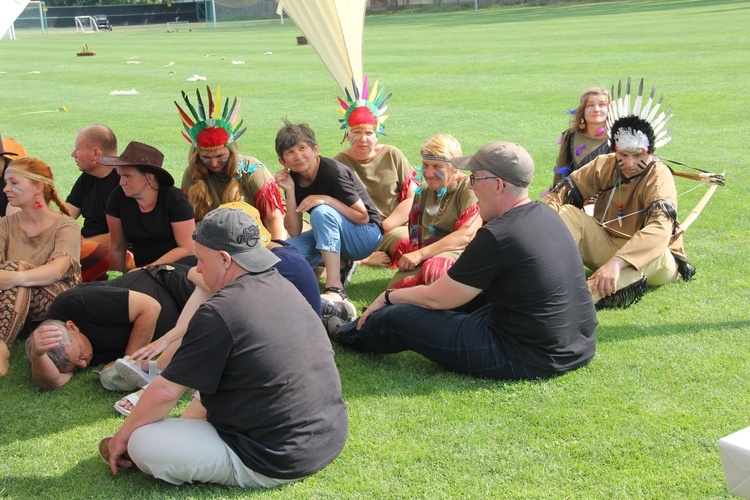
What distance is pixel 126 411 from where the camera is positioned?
4863 mm

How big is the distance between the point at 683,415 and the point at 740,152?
760 cm

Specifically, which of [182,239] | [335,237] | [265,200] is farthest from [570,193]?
[182,239]

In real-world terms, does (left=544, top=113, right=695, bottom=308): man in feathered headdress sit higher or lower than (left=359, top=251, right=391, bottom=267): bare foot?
higher

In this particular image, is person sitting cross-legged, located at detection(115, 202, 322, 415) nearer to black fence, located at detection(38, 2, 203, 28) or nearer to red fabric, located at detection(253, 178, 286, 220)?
red fabric, located at detection(253, 178, 286, 220)

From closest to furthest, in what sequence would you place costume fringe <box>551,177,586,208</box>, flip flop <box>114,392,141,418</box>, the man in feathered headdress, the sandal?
flip flop <box>114,392,141,418</box>, the man in feathered headdress, the sandal, costume fringe <box>551,177,586,208</box>

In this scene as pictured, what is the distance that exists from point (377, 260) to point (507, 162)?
3.03 metres

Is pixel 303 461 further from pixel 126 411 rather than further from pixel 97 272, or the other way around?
pixel 97 272

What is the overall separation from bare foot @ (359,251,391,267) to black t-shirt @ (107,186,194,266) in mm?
1905

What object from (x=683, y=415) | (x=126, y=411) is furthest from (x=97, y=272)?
(x=683, y=415)

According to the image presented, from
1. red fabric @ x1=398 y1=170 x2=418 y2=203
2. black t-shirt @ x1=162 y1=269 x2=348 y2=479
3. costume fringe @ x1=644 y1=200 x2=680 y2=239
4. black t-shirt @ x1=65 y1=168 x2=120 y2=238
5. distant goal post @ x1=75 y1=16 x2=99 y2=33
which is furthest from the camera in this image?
distant goal post @ x1=75 y1=16 x2=99 y2=33

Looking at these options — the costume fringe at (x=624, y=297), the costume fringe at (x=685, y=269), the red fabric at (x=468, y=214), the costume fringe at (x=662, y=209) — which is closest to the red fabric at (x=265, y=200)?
the red fabric at (x=468, y=214)

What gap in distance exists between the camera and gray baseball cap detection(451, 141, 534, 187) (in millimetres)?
4715

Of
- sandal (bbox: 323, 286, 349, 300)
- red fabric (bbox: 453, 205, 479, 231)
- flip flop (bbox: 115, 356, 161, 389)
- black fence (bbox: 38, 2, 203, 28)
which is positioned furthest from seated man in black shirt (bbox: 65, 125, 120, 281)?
black fence (bbox: 38, 2, 203, 28)

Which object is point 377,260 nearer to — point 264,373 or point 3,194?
point 3,194
